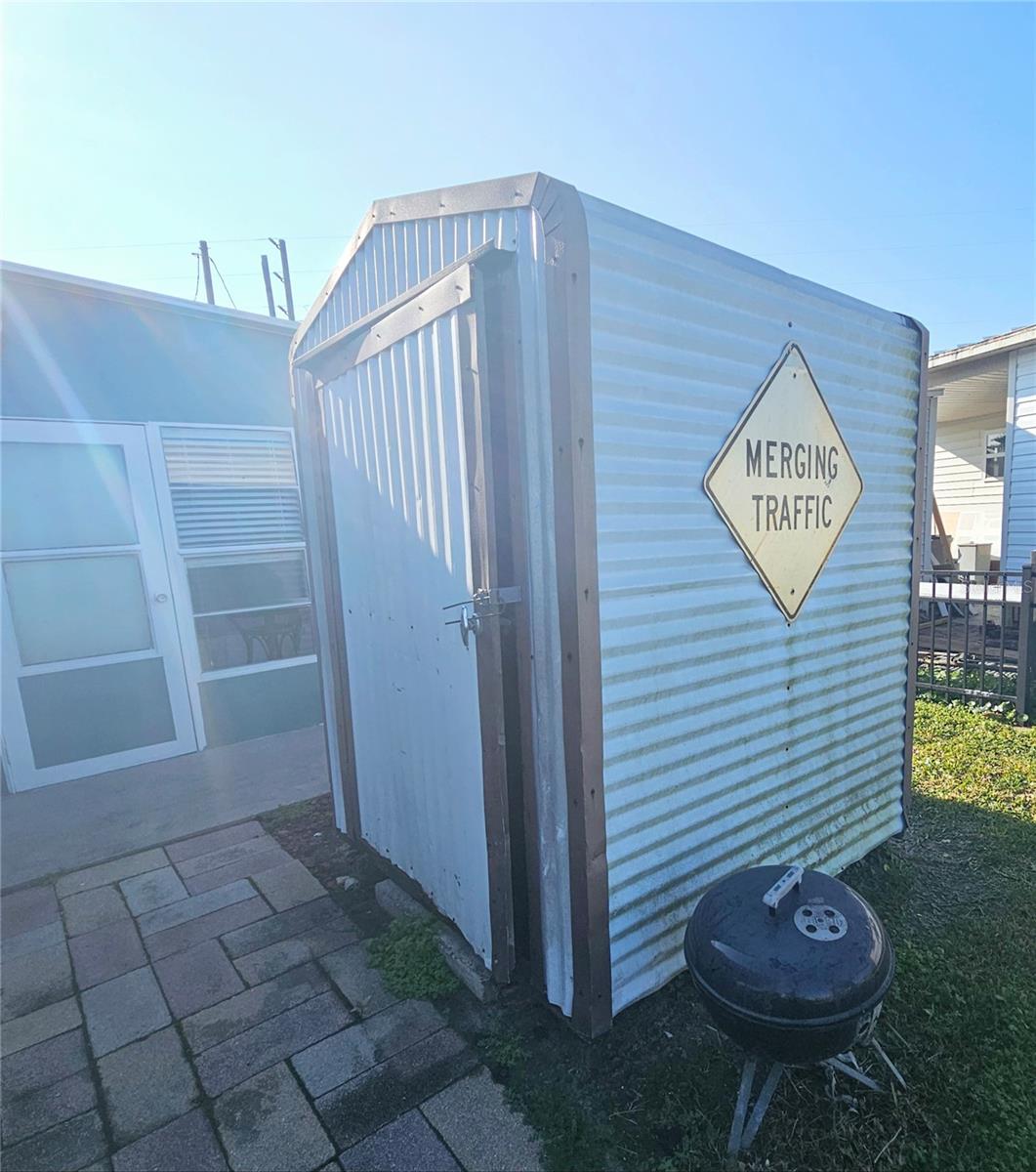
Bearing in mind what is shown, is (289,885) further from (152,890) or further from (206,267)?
(206,267)

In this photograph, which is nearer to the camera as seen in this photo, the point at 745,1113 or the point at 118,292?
the point at 745,1113

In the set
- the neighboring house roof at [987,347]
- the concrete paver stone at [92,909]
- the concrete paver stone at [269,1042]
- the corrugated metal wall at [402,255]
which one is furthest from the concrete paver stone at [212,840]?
the neighboring house roof at [987,347]

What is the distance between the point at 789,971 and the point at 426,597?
1553 mm

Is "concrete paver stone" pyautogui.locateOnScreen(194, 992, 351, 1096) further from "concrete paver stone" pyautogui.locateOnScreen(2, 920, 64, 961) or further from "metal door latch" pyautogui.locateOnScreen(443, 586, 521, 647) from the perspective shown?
"metal door latch" pyautogui.locateOnScreen(443, 586, 521, 647)

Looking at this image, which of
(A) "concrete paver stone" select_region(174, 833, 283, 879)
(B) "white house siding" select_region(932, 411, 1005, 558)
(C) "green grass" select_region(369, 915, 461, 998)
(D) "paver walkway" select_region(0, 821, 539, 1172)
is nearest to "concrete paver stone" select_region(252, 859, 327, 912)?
(D) "paver walkway" select_region(0, 821, 539, 1172)

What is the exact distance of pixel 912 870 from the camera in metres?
2.90

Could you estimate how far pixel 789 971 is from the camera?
56.3 inches

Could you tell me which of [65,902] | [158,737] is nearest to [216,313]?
[158,737]

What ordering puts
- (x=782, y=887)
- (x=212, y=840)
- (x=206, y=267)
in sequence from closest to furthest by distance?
(x=782, y=887) → (x=212, y=840) → (x=206, y=267)

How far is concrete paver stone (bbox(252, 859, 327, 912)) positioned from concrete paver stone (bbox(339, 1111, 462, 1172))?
1.32 meters

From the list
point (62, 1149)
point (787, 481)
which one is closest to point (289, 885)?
point (62, 1149)

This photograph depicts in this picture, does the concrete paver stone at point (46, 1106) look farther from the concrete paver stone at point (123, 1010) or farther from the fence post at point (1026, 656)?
the fence post at point (1026, 656)

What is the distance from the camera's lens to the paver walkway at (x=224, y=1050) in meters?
1.68

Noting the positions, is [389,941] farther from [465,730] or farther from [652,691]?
[652,691]
